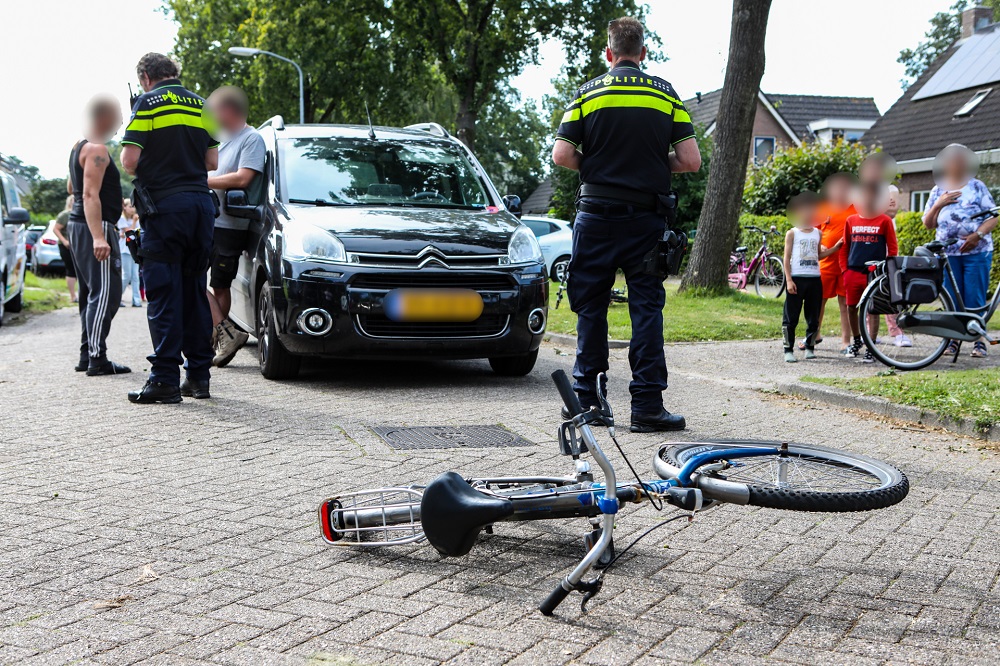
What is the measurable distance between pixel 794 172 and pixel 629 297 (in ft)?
68.0

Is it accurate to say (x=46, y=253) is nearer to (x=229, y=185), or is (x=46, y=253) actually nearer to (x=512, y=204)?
(x=229, y=185)

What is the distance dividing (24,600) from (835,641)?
7.80 ft

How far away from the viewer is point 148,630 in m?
2.94

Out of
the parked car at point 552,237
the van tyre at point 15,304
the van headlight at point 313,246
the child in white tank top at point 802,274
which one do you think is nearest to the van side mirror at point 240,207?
the van headlight at point 313,246

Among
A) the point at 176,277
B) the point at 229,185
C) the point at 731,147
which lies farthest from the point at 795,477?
the point at 731,147

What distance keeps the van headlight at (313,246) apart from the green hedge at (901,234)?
8.95m

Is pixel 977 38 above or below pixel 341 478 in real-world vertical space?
above

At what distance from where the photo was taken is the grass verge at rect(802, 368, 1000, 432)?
615 centimetres

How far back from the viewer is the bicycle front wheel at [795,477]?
10.2ft

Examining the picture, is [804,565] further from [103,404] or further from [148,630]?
[103,404]

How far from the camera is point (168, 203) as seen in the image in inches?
266

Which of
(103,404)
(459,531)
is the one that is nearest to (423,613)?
(459,531)

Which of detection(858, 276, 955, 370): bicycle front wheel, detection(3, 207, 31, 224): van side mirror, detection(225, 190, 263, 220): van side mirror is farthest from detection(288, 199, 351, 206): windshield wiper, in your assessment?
detection(3, 207, 31, 224): van side mirror

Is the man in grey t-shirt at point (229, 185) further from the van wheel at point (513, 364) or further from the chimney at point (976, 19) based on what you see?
the chimney at point (976, 19)
